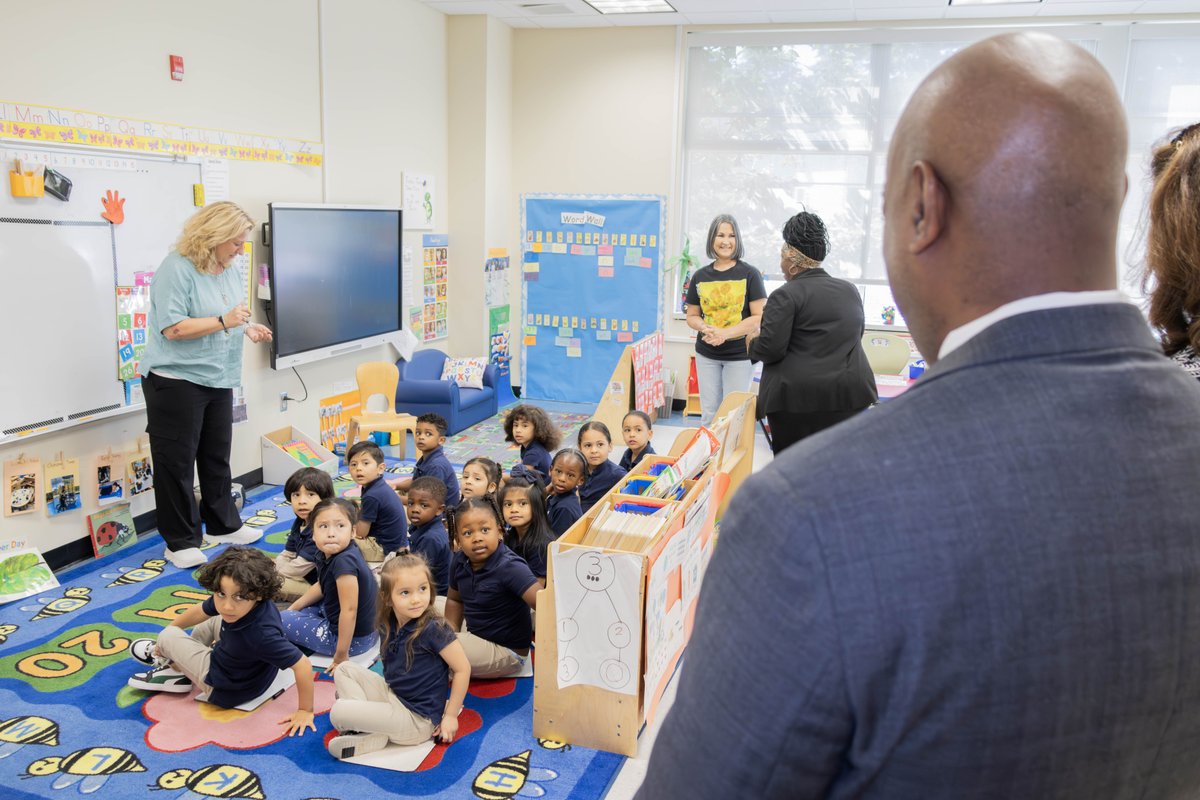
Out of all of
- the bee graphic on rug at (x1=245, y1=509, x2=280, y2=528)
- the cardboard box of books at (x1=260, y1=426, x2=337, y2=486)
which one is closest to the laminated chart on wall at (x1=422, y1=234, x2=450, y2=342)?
the cardboard box of books at (x1=260, y1=426, x2=337, y2=486)

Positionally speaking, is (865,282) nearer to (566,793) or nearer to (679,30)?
(679,30)

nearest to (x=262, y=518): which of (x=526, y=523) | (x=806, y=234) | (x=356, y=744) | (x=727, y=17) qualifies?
(x=526, y=523)

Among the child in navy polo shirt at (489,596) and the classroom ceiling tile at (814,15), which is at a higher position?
the classroom ceiling tile at (814,15)

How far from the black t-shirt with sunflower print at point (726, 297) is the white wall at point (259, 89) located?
2388 millimetres

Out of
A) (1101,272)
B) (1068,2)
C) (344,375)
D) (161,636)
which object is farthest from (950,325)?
(1068,2)

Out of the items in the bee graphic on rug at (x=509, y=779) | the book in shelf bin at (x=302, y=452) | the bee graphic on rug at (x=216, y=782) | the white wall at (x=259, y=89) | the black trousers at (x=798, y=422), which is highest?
the white wall at (x=259, y=89)

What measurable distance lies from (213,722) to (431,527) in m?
1.09

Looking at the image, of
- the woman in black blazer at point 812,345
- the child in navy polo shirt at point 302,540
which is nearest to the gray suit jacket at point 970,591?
the woman in black blazer at point 812,345

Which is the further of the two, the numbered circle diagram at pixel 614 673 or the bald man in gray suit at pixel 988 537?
the numbered circle diagram at pixel 614 673

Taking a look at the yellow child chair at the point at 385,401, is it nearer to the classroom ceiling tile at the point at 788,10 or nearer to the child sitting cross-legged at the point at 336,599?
the child sitting cross-legged at the point at 336,599

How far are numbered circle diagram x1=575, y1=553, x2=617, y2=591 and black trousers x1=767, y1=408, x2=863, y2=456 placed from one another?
1351 mm

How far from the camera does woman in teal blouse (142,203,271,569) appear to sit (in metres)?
4.00

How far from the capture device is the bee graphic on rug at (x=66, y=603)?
3615mm

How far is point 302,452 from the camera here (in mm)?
5465
